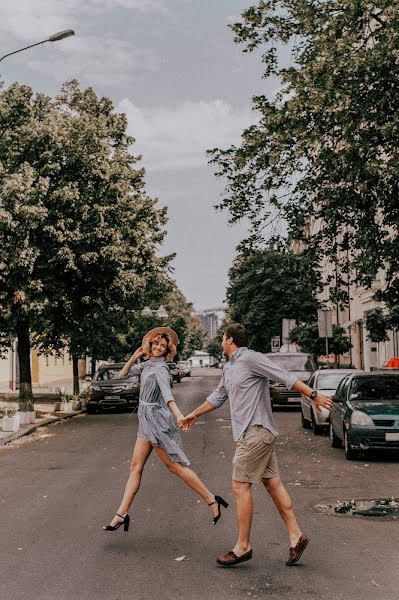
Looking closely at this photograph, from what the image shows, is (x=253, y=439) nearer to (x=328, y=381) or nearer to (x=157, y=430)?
(x=157, y=430)

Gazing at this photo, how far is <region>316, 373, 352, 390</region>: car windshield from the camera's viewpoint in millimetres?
18750

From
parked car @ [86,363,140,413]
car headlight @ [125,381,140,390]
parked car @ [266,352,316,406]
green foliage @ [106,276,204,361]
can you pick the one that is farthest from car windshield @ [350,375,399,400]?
green foliage @ [106,276,204,361]

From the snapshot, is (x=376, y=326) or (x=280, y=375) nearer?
(x=280, y=375)

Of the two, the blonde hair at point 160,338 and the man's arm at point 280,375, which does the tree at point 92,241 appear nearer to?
the blonde hair at point 160,338

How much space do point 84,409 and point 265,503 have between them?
67.8 ft

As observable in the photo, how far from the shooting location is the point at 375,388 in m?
14.4

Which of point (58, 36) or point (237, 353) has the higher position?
point (58, 36)

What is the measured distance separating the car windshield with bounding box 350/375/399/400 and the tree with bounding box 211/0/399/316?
2226mm

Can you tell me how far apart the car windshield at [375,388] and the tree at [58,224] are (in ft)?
31.3

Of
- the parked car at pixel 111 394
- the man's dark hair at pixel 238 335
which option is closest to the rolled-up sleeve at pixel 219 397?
the man's dark hair at pixel 238 335

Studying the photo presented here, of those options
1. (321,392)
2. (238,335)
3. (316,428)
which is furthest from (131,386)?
(238,335)

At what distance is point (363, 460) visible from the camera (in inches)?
523

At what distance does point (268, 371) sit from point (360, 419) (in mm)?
7232

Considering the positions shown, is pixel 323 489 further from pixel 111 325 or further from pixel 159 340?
pixel 111 325
